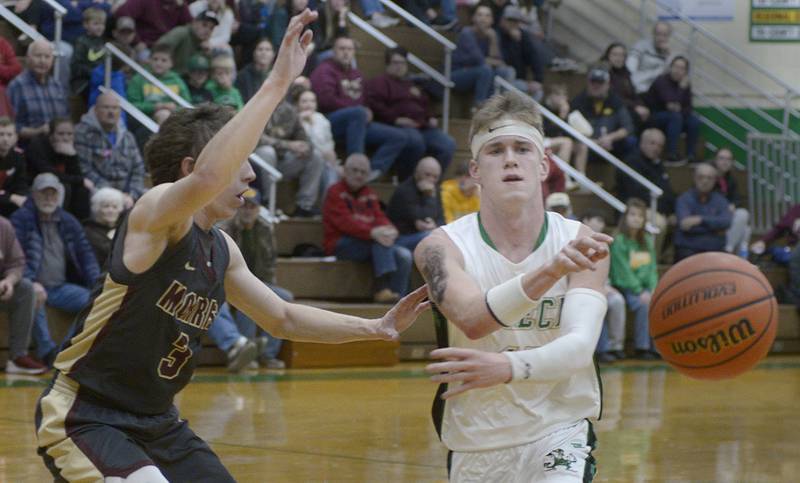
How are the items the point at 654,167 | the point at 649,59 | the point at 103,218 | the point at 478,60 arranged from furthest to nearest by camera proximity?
the point at 649,59 < the point at 654,167 < the point at 478,60 < the point at 103,218

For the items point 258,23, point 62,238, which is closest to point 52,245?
point 62,238

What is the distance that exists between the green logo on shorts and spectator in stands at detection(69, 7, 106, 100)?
355 inches

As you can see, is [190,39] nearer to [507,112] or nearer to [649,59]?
[649,59]

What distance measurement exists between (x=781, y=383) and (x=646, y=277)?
7.10ft

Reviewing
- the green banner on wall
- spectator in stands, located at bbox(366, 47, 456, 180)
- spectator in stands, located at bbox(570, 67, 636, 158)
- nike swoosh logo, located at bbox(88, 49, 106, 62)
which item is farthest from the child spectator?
the green banner on wall

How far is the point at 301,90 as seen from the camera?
13.1 meters

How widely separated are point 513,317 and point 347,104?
32.1ft

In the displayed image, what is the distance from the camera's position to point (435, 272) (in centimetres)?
430

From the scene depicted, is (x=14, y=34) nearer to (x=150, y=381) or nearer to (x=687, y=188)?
(x=687, y=188)

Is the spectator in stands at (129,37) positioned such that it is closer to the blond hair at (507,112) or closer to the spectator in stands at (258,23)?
the spectator in stands at (258,23)

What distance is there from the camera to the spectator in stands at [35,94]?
452 inches

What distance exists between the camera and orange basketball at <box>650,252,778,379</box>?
17.3 ft

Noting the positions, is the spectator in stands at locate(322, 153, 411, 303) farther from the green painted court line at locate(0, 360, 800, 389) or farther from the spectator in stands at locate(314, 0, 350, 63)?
the spectator in stands at locate(314, 0, 350, 63)

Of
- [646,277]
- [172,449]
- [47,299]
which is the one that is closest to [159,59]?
[47,299]
